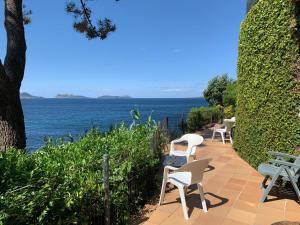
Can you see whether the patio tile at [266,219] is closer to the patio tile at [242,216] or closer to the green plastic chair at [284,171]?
the patio tile at [242,216]

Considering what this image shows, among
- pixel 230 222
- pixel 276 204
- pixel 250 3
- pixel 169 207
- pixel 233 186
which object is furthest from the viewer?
pixel 250 3

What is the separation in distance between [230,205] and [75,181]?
2.49m

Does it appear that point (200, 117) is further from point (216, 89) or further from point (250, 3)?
point (216, 89)

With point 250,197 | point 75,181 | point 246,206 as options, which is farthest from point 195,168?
point 75,181

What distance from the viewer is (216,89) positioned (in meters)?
24.1

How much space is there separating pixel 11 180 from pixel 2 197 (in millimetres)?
449

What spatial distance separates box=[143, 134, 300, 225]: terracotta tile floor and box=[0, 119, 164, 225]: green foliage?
480mm

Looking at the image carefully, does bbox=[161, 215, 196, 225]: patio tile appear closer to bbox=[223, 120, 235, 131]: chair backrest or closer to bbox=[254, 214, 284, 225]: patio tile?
bbox=[254, 214, 284, 225]: patio tile

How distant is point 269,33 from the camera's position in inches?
202

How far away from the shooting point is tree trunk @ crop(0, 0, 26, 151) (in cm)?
497

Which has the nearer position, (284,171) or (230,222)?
(230,222)

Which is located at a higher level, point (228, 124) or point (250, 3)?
point (250, 3)

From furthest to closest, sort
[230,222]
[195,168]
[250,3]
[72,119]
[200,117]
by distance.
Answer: [72,119]
[200,117]
[250,3]
[195,168]
[230,222]

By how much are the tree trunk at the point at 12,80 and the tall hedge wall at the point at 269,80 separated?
477 cm
